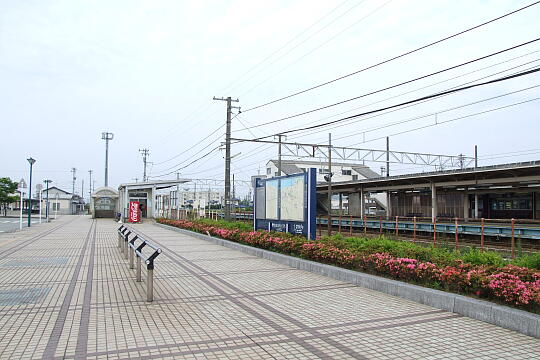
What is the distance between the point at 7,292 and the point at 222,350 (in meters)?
5.14

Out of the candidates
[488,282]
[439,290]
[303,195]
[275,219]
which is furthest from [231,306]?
[275,219]

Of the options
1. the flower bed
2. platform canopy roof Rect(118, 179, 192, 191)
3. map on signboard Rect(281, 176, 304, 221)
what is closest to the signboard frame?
platform canopy roof Rect(118, 179, 192, 191)

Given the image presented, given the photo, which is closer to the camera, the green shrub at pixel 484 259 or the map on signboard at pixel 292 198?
the green shrub at pixel 484 259

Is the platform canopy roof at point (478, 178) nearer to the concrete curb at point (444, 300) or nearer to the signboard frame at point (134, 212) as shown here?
the concrete curb at point (444, 300)

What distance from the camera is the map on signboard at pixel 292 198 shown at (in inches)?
516

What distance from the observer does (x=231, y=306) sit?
6980mm

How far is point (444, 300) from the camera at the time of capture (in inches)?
265

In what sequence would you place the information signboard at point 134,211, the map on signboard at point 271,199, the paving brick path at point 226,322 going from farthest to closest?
the information signboard at point 134,211 → the map on signboard at point 271,199 → the paving brick path at point 226,322

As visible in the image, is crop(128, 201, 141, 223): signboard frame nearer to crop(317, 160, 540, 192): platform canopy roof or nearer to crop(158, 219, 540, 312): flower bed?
crop(317, 160, 540, 192): platform canopy roof

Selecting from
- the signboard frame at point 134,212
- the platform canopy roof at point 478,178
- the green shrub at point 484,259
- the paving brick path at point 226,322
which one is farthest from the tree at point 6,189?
the green shrub at point 484,259

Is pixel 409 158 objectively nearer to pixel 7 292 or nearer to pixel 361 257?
pixel 361 257

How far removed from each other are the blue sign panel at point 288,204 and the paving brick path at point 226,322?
2957mm

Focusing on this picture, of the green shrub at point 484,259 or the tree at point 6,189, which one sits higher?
the tree at point 6,189

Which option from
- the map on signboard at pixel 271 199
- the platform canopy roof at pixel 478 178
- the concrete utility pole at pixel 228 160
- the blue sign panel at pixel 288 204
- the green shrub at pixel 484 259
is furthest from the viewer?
the concrete utility pole at pixel 228 160
